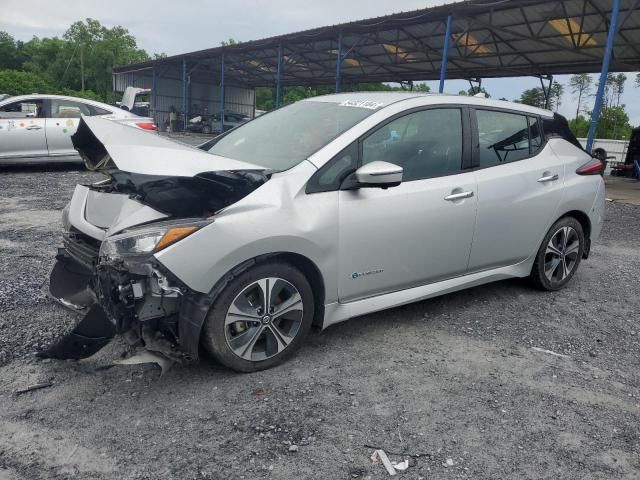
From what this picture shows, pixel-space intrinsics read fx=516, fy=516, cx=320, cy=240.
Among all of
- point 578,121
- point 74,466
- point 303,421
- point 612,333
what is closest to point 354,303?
point 303,421

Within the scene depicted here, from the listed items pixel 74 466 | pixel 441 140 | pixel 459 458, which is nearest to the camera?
pixel 74 466

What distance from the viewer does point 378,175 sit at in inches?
116

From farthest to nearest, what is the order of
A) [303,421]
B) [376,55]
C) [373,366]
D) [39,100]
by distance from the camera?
1. [376,55]
2. [39,100]
3. [373,366]
4. [303,421]

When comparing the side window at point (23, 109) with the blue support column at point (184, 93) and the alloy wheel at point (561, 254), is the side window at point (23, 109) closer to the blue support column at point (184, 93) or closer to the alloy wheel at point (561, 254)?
the alloy wheel at point (561, 254)

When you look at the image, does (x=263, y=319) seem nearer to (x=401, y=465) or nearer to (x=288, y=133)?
(x=401, y=465)

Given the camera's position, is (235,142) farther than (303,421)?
Yes

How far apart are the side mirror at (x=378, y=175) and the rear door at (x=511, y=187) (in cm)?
98

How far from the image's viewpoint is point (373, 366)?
121 inches

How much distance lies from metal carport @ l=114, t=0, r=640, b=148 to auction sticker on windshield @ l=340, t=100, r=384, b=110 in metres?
9.82

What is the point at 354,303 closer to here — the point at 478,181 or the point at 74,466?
the point at 478,181

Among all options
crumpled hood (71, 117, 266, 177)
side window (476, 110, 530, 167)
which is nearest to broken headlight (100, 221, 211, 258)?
crumpled hood (71, 117, 266, 177)

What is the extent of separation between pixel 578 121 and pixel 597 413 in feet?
170

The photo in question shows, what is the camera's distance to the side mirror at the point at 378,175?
2936 mm

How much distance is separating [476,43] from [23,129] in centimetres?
1387
